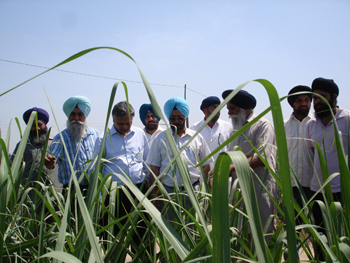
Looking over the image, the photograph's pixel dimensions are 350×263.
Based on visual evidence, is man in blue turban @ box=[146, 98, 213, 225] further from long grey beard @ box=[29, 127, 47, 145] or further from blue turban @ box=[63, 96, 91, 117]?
long grey beard @ box=[29, 127, 47, 145]

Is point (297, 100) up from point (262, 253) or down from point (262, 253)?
up

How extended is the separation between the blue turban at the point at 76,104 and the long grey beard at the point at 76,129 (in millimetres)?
117

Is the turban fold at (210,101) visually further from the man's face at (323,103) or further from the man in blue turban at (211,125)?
the man's face at (323,103)

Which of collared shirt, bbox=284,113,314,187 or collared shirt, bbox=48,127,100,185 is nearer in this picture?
collared shirt, bbox=48,127,100,185

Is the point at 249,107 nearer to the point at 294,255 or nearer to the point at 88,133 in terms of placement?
the point at 88,133

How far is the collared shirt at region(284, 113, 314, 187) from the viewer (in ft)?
8.82

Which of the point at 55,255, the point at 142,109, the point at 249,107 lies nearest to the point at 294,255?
the point at 55,255

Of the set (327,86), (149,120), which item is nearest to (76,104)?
(149,120)

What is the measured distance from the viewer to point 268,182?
2.32 meters

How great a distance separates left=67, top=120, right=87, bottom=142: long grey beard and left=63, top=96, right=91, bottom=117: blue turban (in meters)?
0.12

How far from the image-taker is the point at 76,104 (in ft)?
9.33

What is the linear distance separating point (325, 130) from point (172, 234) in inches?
91.1

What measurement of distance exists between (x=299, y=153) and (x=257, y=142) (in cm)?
70

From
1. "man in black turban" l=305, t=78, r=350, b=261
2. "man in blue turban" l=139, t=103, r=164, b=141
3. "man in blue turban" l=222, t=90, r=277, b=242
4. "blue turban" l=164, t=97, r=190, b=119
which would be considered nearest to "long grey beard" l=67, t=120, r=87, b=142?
"blue turban" l=164, t=97, r=190, b=119
